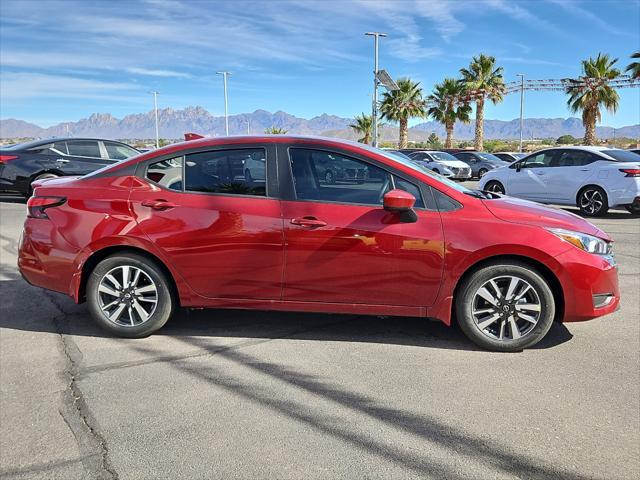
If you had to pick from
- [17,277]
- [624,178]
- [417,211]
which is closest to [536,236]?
[417,211]

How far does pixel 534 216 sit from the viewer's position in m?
4.03

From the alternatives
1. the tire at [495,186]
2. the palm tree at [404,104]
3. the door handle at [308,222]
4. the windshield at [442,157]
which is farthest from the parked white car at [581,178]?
the palm tree at [404,104]

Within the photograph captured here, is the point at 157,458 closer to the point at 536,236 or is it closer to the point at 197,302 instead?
the point at 197,302

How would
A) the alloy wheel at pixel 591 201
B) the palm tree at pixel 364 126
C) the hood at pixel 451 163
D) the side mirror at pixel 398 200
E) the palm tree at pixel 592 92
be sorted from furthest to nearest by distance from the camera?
the palm tree at pixel 364 126
the palm tree at pixel 592 92
the hood at pixel 451 163
the alloy wheel at pixel 591 201
the side mirror at pixel 398 200

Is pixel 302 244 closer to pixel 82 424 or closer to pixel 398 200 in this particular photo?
pixel 398 200

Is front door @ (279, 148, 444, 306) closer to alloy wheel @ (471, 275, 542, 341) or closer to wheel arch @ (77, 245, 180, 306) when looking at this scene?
alloy wheel @ (471, 275, 542, 341)

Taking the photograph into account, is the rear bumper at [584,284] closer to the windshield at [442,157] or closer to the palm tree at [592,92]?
the windshield at [442,157]

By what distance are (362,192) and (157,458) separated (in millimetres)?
2303

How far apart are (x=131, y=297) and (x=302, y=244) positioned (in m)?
1.47

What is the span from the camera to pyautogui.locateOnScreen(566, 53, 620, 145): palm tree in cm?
3525

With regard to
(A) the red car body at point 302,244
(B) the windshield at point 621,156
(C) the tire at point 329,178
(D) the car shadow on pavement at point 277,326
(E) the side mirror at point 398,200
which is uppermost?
(B) the windshield at point 621,156

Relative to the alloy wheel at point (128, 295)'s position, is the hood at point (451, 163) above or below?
above

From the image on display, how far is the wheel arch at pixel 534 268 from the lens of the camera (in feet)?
13.0

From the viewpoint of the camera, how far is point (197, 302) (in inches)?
169
